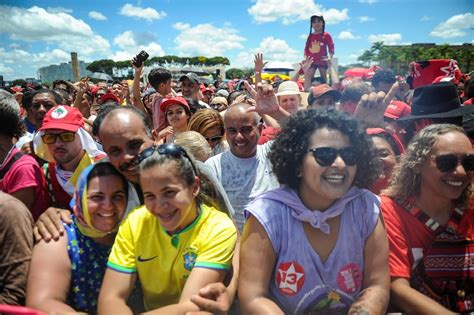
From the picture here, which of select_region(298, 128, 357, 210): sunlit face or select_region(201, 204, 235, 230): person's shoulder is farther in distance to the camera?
select_region(201, 204, 235, 230): person's shoulder

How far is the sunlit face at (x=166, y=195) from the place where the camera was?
5.84 feet

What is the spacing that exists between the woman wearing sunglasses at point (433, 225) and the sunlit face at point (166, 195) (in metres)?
1.18

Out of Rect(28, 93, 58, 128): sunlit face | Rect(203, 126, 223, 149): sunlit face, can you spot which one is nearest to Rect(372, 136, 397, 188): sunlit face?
Rect(203, 126, 223, 149): sunlit face

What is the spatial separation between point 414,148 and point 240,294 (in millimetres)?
1337

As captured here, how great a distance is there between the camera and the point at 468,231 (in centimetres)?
201

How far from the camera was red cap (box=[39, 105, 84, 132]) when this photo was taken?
254cm

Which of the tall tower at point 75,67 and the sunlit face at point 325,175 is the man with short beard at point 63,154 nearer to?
the sunlit face at point 325,175

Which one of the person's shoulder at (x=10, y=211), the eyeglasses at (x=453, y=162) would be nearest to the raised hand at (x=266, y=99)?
the eyeglasses at (x=453, y=162)

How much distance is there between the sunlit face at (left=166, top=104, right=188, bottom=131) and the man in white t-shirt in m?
1.44

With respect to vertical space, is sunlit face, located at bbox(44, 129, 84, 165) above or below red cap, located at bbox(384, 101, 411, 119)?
below

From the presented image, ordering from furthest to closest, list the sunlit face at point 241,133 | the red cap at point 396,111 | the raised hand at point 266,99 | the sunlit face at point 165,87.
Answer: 1. the sunlit face at point 165,87
2. the red cap at point 396,111
3. the raised hand at point 266,99
4. the sunlit face at point 241,133

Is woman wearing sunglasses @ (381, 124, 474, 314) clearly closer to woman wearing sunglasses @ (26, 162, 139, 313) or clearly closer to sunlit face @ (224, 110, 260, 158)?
sunlit face @ (224, 110, 260, 158)

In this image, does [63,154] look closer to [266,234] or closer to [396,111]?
[266,234]

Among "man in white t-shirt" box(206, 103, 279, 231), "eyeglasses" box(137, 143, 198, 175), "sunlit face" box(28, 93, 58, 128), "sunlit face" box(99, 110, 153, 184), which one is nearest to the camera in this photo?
"eyeglasses" box(137, 143, 198, 175)
